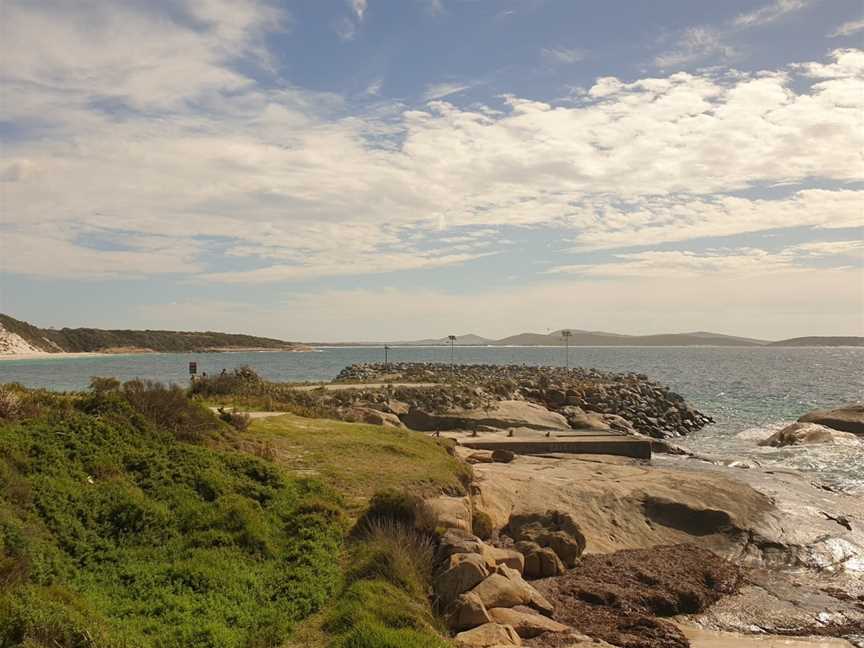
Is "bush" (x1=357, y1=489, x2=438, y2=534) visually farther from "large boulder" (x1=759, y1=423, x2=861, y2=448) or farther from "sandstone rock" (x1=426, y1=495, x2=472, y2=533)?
"large boulder" (x1=759, y1=423, x2=861, y2=448)

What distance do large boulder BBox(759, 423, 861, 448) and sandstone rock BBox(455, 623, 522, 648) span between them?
1229 inches

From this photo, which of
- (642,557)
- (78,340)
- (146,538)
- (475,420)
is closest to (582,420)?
(475,420)

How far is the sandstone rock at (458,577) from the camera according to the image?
10.0 m

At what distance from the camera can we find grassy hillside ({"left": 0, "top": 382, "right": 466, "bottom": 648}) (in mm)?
8125

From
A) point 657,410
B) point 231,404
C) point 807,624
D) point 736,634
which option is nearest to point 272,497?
point 736,634

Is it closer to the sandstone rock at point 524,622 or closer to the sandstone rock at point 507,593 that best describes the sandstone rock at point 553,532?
the sandstone rock at point 507,593

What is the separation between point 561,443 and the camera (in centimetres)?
2923

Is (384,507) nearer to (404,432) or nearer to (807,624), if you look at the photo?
(807,624)

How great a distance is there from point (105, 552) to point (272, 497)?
10.9ft

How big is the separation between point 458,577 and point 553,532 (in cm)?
492

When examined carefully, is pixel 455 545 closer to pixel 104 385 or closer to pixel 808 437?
pixel 104 385

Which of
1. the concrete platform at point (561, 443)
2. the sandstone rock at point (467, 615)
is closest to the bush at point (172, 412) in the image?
the sandstone rock at point (467, 615)

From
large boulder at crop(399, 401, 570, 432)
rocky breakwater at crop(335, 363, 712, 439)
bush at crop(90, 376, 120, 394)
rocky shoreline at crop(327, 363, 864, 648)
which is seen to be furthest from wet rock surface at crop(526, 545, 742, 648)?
rocky breakwater at crop(335, 363, 712, 439)

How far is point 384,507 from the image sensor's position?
40.0 ft
